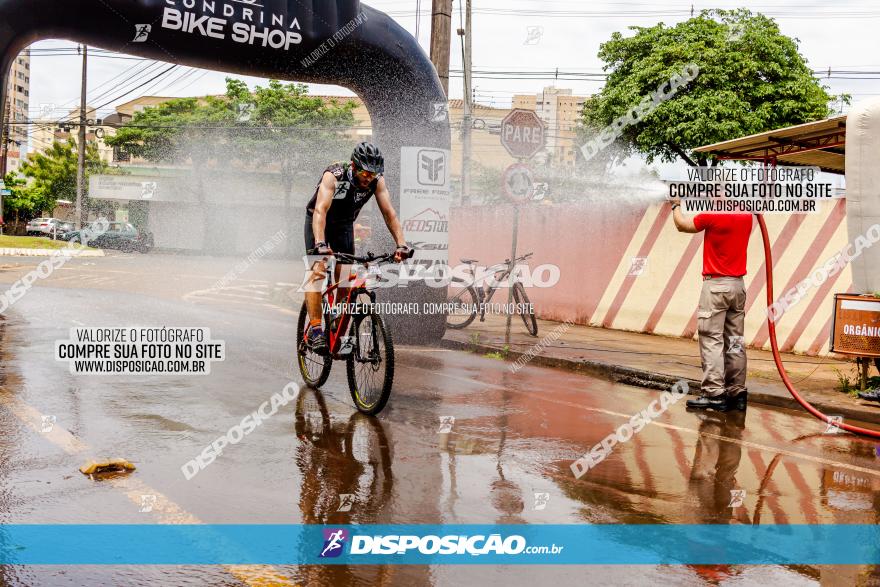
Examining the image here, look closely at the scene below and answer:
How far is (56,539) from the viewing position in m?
3.88

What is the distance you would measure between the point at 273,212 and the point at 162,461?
163ft

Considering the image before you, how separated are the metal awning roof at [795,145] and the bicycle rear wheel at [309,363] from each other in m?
4.35

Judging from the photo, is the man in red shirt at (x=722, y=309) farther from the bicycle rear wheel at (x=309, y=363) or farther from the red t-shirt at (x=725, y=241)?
the bicycle rear wheel at (x=309, y=363)


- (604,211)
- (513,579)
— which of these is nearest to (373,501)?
(513,579)

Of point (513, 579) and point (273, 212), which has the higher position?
point (273, 212)

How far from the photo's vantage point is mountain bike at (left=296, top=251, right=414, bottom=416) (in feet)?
22.0

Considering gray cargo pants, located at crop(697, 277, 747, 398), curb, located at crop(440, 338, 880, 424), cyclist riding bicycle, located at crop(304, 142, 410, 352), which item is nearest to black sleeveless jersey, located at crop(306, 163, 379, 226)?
cyclist riding bicycle, located at crop(304, 142, 410, 352)

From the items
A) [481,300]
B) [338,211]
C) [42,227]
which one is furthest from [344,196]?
[42,227]

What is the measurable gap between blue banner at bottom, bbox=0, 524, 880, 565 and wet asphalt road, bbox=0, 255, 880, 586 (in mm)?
113

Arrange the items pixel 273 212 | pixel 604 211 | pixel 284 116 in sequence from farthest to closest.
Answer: pixel 273 212 < pixel 284 116 < pixel 604 211

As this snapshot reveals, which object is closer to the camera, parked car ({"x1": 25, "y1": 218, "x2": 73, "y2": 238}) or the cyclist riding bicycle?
the cyclist riding bicycle

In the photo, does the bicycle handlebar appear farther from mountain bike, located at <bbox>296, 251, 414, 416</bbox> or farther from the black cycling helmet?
the black cycling helmet

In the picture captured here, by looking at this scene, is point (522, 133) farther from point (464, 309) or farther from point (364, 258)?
point (364, 258)

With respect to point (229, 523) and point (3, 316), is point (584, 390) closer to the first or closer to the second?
point (229, 523)
